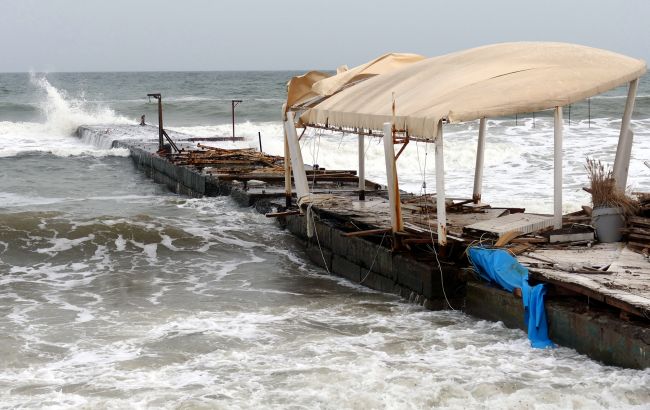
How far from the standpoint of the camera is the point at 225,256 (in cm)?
1703

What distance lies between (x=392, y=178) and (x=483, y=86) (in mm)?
1756

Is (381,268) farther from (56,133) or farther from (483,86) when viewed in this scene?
(56,133)

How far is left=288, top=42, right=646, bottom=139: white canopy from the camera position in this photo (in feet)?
39.6

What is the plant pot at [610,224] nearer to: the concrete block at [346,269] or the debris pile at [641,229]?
the debris pile at [641,229]

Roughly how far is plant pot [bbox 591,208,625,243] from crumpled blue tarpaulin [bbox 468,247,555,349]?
1799mm

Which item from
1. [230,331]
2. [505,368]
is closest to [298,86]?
[230,331]

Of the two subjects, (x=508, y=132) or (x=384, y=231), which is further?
(x=508, y=132)

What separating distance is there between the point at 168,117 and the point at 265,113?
6296 millimetres

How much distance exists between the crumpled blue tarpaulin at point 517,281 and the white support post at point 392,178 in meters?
1.59

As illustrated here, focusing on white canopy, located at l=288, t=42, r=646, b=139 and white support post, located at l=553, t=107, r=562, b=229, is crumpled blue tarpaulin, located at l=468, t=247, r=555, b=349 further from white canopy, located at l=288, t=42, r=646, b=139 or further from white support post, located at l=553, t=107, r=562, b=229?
white canopy, located at l=288, t=42, r=646, b=139

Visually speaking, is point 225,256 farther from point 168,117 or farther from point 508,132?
point 168,117

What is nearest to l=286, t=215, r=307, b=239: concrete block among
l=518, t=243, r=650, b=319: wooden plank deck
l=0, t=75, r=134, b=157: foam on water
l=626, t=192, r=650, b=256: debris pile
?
l=518, t=243, r=650, b=319: wooden plank deck

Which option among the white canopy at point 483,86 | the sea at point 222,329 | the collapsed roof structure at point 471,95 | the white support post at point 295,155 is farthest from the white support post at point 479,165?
the white support post at point 295,155

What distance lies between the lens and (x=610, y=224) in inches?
492
